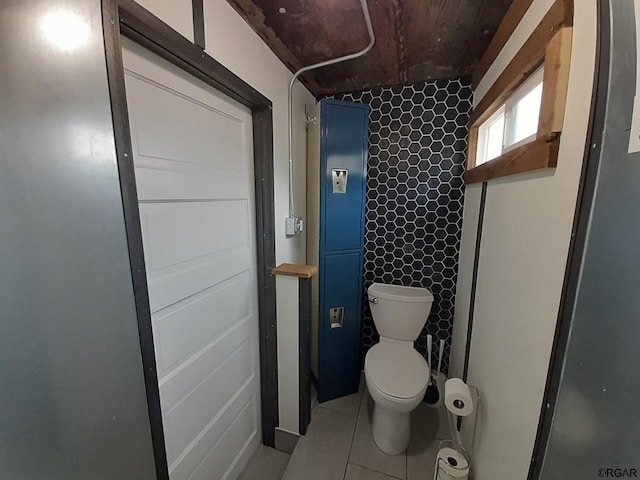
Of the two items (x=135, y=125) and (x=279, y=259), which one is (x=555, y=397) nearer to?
(x=279, y=259)

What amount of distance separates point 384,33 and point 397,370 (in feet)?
6.00

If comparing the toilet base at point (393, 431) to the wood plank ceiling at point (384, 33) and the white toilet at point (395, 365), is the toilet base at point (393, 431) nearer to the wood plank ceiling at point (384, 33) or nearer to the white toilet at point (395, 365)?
the white toilet at point (395, 365)

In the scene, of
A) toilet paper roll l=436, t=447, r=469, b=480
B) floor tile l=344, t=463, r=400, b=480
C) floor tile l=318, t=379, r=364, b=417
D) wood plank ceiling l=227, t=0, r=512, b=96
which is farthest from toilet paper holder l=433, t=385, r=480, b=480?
wood plank ceiling l=227, t=0, r=512, b=96

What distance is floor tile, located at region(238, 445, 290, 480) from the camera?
4.61 feet

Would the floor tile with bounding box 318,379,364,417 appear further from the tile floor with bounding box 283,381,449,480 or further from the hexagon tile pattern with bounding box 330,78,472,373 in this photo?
the hexagon tile pattern with bounding box 330,78,472,373

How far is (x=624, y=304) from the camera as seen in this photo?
542mm

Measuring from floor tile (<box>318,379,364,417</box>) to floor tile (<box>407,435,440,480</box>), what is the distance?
0.39 metres

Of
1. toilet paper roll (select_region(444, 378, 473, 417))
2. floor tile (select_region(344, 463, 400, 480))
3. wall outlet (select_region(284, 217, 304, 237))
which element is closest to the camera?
toilet paper roll (select_region(444, 378, 473, 417))

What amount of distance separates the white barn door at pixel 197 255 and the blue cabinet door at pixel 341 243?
515 millimetres

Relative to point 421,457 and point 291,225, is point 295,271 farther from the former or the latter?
point 421,457

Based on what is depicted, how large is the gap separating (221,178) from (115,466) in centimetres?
100

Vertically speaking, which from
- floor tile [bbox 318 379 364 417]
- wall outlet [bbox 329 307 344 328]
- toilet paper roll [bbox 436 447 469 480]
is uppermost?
wall outlet [bbox 329 307 344 328]

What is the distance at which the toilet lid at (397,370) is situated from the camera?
139cm

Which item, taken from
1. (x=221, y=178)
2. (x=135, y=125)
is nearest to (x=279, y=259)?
(x=221, y=178)
